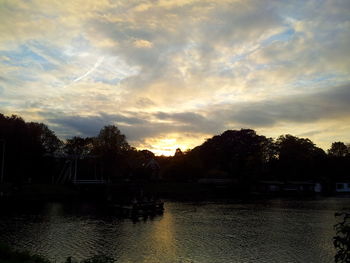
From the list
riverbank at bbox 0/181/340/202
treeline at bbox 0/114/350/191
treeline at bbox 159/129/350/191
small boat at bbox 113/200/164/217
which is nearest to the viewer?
small boat at bbox 113/200/164/217

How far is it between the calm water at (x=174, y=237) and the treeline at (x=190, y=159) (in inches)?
1325

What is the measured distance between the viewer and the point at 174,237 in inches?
1246

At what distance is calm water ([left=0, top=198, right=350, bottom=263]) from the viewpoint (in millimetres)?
24844

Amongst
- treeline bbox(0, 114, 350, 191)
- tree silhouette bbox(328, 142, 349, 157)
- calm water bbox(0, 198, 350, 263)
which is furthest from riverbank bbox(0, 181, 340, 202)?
tree silhouette bbox(328, 142, 349, 157)

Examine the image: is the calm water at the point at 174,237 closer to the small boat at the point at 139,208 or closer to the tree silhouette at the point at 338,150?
the small boat at the point at 139,208

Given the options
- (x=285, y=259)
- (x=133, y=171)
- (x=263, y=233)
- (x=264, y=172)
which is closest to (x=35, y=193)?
(x=133, y=171)

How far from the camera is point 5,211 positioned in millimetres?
44750

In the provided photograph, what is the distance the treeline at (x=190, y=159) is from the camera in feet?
253

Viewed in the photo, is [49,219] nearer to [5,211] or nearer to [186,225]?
[5,211]

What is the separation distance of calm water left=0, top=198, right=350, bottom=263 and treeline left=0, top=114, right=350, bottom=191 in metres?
33.7

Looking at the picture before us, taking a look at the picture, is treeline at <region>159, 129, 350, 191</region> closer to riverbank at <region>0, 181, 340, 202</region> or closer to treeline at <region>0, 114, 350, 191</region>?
treeline at <region>0, 114, 350, 191</region>

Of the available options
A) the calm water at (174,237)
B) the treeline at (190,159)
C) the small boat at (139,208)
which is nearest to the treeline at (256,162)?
the treeline at (190,159)

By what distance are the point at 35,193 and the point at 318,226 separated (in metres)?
54.3

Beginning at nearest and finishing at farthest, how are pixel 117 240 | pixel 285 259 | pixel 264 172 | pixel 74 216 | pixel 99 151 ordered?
pixel 285 259
pixel 117 240
pixel 74 216
pixel 99 151
pixel 264 172
